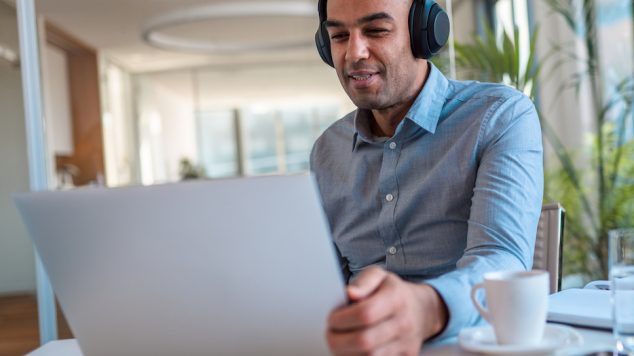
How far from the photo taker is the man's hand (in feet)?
2.40

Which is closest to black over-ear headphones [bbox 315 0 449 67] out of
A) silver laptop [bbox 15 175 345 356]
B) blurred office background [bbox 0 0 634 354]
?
silver laptop [bbox 15 175 345 356]

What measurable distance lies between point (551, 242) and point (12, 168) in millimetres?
2866

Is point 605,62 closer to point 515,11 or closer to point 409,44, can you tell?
point 515,11

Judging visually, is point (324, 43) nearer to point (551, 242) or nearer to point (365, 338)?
point (551, 242)

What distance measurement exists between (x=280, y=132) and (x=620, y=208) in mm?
5529

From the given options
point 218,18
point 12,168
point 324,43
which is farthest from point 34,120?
point 218,18

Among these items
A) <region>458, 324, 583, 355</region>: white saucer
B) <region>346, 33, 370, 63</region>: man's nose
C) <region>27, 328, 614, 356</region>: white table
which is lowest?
<region>27, 328, 614, 356</region>: white table

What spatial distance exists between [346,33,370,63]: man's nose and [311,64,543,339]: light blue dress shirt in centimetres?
15

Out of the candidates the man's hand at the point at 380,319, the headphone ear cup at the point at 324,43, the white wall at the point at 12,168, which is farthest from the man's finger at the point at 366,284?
the white wall at the point at 12,168

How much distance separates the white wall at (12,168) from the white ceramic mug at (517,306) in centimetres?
314

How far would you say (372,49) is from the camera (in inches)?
57.9

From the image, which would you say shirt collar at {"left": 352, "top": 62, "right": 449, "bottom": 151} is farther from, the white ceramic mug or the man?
the white ceramic mug

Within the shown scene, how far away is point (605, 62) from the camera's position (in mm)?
4594

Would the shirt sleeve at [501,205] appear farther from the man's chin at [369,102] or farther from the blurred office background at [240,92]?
the blurred office background at [240,92]
